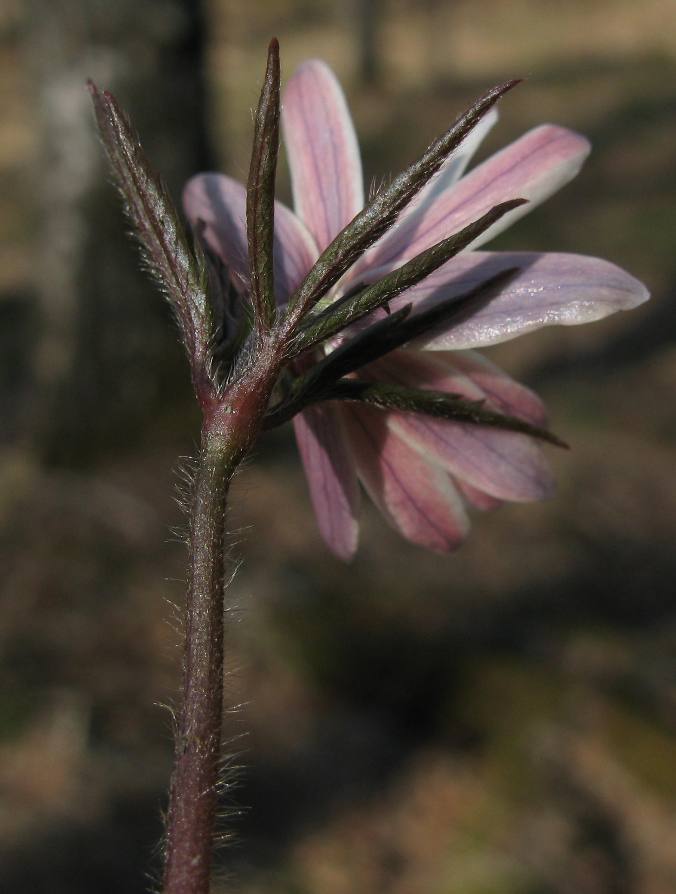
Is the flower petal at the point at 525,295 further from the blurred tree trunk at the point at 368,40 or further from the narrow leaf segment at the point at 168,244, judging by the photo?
the blurred tree trunk at the point at 368,40

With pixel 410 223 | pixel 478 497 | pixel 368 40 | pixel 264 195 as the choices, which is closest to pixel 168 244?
pixel 264 195

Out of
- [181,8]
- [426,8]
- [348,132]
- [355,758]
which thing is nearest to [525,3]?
[426,8]

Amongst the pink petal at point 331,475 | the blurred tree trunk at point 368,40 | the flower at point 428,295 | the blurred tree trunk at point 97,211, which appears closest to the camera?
the flower at point 428,295

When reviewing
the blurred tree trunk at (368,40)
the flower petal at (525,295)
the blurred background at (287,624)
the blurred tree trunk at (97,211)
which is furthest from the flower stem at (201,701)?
the blurred tree trunk at (368,40)

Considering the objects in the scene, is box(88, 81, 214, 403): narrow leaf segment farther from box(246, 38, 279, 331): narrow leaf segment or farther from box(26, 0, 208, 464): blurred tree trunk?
box(26, 0, 208, 464): blurred tree trunk

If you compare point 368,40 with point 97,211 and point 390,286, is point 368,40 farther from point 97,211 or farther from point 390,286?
point 390,286

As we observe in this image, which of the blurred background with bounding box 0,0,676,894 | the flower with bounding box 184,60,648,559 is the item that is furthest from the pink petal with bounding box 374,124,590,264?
the blurred background with bounding box 0,0,676,894
